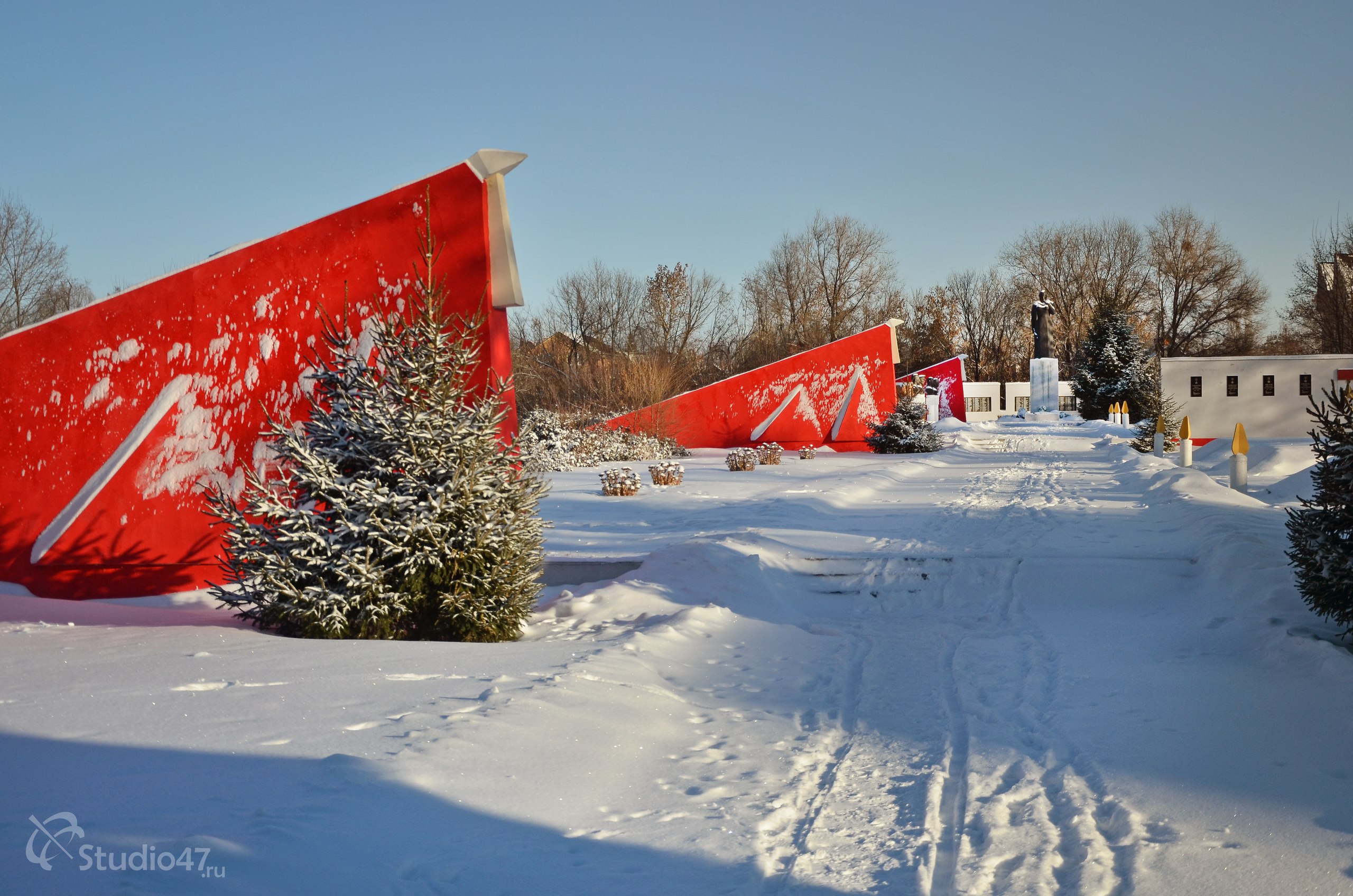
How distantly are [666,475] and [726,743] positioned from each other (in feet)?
43.9

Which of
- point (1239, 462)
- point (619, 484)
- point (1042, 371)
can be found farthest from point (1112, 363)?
point (619, 484)

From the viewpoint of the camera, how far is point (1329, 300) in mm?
42406

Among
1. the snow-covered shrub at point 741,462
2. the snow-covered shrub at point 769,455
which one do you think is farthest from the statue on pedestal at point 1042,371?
the snow-covered shrub at point 741,462

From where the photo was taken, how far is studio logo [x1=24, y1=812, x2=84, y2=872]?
2811 mm

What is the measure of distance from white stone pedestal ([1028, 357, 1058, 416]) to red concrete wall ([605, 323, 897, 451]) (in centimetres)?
3463

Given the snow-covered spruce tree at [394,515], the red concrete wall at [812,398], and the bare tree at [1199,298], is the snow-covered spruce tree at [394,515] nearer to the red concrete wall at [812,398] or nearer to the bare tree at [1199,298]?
the red concrete wall at [812,398]

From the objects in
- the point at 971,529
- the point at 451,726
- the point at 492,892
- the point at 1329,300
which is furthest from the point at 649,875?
the point at 1329,300

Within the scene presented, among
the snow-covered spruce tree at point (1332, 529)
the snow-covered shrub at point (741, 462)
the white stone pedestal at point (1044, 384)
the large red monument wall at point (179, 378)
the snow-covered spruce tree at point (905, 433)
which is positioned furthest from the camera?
the white stone pedestal at point (1044, 384)

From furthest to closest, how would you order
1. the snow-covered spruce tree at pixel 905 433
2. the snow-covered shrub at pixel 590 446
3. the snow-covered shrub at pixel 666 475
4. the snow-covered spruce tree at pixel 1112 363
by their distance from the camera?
the snow-covered spruce tree at pixel 1112 363
the snow-covered spruce tree at pixel 905 433
the snow-covered shrub at pixel 590 446
the snow-covered shrub at pixel 666 475

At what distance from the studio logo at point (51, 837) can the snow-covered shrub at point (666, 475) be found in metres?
14.9

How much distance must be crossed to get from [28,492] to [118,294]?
198cm

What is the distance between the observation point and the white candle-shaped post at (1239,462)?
14.9m

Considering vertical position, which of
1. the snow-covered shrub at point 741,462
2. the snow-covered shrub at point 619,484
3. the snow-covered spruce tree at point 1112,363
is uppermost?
the snow-covered spruce tree at point 1112,363

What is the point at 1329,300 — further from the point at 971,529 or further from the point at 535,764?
the point at 535,764
